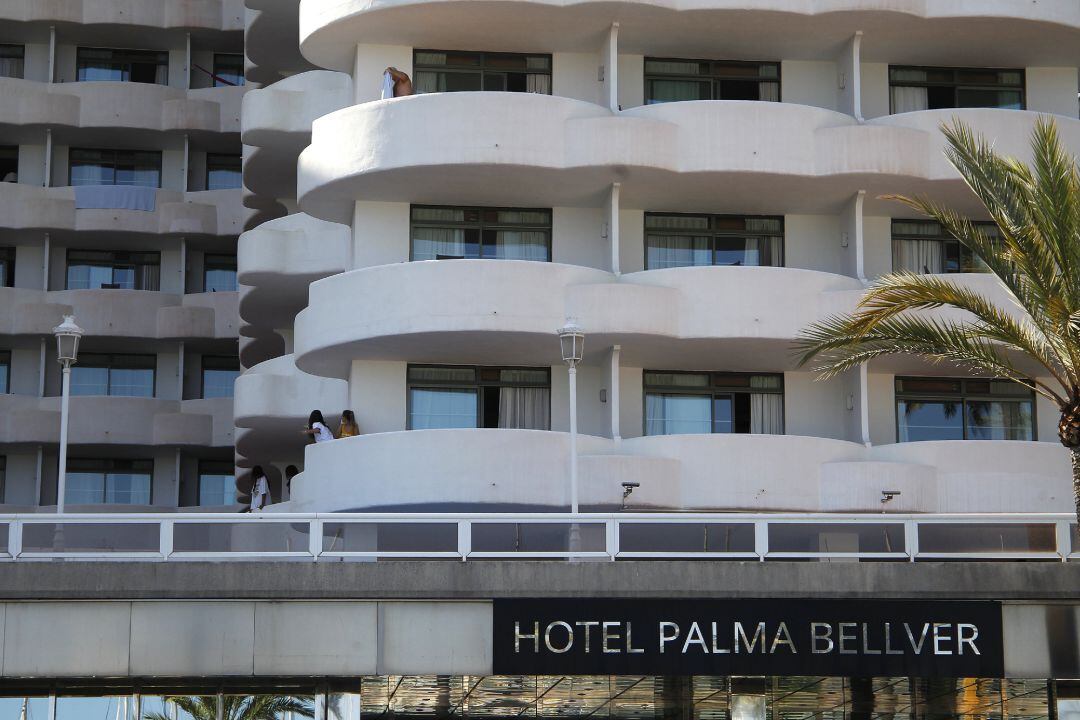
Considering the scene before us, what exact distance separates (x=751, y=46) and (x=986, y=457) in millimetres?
9322

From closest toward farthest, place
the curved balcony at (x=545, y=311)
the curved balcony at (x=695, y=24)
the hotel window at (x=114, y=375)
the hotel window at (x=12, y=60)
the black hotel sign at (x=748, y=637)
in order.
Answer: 1. the black hotel sign at (x=748, y=637)
2. the curved balcony at (x=545, y=311)
3. the curved balcony at (x=695, y=24)
4. the hotel window at (x=114, y=375)
5. the hotel window at (x=12, y=60)

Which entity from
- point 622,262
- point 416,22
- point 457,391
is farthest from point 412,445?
point 416,22

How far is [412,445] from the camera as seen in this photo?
111 feet

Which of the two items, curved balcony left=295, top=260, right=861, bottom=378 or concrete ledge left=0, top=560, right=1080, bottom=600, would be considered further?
curved balcony left=295, top=260, right=861, bottom=378

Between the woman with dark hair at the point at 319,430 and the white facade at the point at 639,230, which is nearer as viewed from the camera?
the white facade at the point at 639,230

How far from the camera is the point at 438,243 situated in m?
36.5

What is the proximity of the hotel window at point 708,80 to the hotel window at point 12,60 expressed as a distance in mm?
24209

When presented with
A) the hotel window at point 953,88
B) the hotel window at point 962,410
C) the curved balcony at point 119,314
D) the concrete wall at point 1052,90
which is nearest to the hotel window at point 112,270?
the curved balcony at point 119,314

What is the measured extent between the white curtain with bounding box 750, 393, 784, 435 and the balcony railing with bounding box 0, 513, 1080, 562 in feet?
32.1

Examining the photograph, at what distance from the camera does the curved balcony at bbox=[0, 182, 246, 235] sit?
52.7 m

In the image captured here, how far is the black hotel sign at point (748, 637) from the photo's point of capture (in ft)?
84.0

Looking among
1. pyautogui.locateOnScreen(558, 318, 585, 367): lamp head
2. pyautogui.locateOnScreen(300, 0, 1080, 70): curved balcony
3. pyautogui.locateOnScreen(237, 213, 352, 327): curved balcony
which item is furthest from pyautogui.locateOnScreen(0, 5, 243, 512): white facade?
pyautogui.locateOnScreen(558, 318, 585, 367): lamp head

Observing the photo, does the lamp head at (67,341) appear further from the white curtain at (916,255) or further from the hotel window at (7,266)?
the hotel window at (7,266)

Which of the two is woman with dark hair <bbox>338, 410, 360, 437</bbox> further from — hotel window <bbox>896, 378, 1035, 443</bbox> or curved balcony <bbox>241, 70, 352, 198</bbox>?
hotel window <bbox>896, 378, 1035, 443</bbox>
